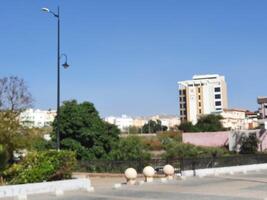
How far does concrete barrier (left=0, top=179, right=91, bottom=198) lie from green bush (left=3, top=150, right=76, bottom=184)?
2.11 feet

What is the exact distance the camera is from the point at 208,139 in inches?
3009

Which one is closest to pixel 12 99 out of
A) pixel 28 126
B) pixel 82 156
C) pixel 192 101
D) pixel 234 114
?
pixel 28 126

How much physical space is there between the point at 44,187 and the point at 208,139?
58347mm

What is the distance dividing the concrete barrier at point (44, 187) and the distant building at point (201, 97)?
496ft

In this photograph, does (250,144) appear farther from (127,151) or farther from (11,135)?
(11,135)

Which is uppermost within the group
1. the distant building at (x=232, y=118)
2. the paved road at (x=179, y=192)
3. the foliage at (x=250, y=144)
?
the distant building at (x=232, y=118)

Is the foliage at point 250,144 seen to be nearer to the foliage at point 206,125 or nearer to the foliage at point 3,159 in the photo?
the foliage at point 3,159

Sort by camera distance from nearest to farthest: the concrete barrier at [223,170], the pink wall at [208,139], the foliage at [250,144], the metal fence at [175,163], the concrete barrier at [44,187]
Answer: the concrete barrier at [44,187], the concrete barrier at [223,170], the metal fence at [175,163], the foliage at [250,144], the pink wall at [208,139]

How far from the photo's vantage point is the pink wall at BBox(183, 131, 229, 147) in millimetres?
74875

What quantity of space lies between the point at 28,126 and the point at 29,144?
22.4 ft

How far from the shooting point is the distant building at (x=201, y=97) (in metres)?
175

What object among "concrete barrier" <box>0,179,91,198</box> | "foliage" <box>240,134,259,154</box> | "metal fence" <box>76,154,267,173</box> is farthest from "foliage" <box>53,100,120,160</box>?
"foliage" <box>240,134,259,154</box>

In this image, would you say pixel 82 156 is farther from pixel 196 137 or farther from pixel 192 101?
pixel 192 101

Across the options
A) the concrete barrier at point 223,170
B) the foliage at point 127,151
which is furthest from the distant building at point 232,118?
the concrete barrier at point 223,170
